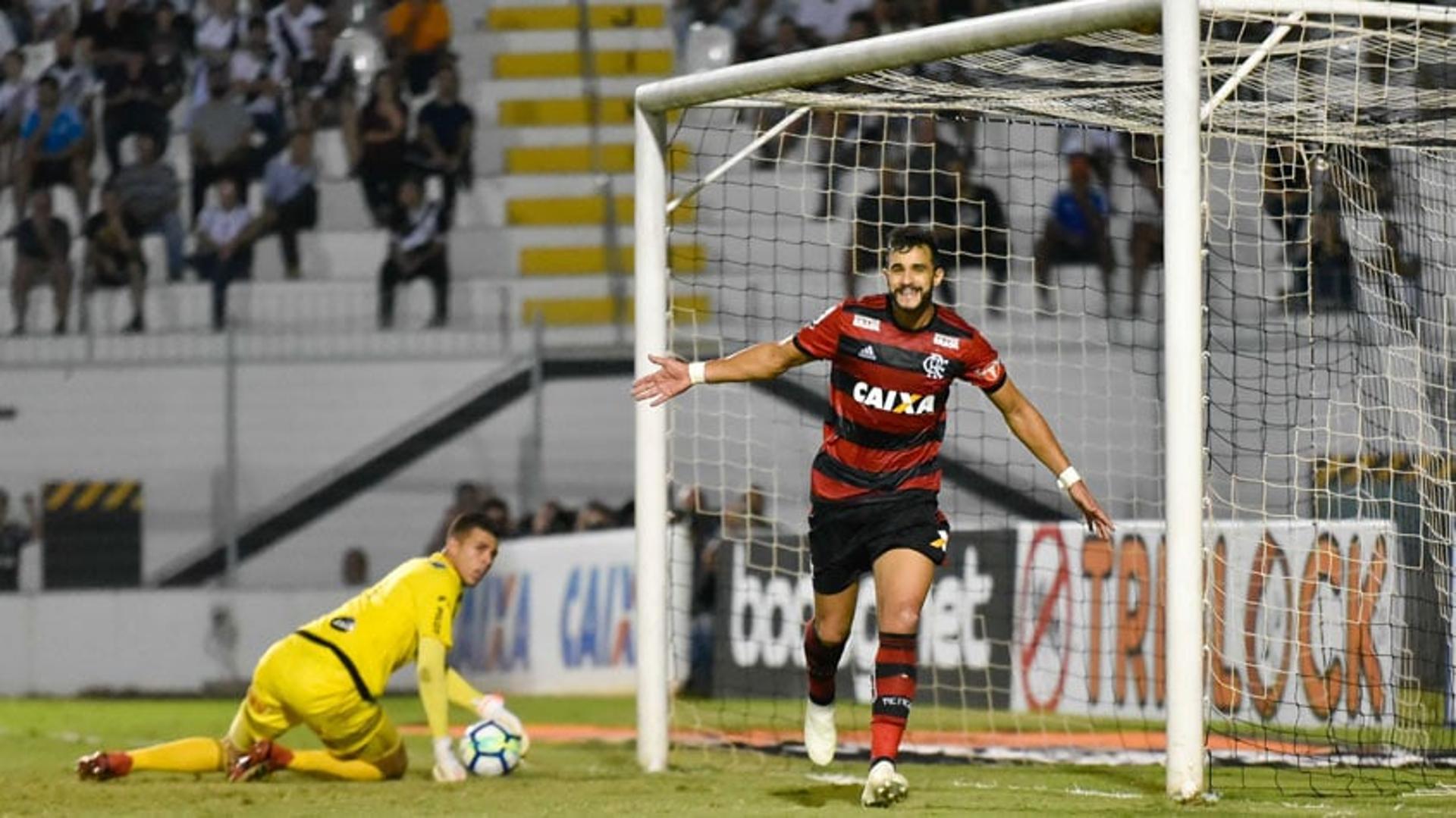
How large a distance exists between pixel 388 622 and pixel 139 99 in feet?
43.6

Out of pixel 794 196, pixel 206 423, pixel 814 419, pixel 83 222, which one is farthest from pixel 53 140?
pixel 814 419

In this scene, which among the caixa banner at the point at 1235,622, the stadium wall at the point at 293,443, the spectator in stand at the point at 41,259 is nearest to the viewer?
the caixa banner at the point at 1235,622

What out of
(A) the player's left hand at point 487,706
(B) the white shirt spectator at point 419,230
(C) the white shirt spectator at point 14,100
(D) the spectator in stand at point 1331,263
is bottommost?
(A) the player's left hand at point 487,706

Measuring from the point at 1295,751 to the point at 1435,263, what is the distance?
8.58ft

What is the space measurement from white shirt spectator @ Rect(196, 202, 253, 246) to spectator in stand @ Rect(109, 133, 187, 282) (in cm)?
21

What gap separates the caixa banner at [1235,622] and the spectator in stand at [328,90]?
32.2 feet

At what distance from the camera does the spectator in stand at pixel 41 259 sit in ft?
66.5

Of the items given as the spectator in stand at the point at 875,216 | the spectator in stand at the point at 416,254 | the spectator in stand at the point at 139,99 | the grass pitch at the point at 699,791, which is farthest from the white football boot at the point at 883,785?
the spectator in stand at the point at 139,99

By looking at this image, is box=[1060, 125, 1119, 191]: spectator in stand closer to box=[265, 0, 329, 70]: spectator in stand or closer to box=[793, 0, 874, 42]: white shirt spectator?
box=[793, 0, 874, 42]: white shirt spectator

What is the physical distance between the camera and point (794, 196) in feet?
65.3

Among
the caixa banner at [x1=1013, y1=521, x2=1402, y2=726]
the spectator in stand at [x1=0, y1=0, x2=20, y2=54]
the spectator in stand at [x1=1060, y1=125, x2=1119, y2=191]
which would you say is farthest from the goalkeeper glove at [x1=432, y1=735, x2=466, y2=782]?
the spectator in stand at [x1=0, y1=0, x2=20, y2=54]

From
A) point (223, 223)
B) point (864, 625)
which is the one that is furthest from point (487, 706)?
point (223, 223)

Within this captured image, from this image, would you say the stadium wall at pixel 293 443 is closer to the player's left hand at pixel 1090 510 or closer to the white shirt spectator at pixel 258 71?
the white shirt spectator at pixel 258 71

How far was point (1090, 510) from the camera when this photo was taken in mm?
8008
